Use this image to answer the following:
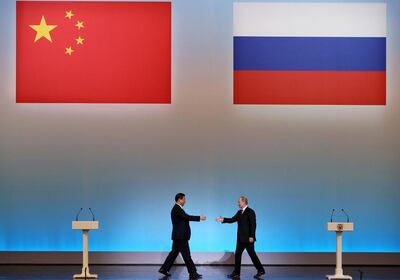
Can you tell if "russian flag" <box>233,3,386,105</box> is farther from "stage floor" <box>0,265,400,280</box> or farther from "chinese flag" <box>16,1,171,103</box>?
"stage floor" <box>0,265,400,280</box>

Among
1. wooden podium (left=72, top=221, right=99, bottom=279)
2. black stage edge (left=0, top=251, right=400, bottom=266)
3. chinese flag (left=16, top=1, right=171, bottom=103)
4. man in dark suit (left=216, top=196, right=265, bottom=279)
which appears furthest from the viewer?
chinese flag (left=16, top=1, right=171, bottom=103)

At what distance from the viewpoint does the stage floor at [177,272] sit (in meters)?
10.4

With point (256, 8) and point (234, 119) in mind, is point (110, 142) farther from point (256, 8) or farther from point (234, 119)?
point (256, 8)

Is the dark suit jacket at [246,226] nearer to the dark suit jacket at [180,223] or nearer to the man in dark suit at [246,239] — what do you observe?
the man in dark suit at [246,239]

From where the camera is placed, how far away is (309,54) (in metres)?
11.8

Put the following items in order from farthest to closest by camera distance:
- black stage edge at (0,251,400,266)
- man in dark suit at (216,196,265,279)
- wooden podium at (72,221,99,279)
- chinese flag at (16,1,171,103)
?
1. chinese flag at (16,1,171,103)
2. black stage edge at (0,251,400,266)
3. man in dark suit at (216,196,265,279)
4. wooden podium at (72,221,99,279)

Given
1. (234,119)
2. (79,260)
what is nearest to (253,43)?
(234,119)

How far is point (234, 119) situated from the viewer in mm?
11680

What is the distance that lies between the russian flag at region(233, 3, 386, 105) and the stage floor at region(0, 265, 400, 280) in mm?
2834

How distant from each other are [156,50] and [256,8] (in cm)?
188

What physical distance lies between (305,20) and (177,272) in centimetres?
481

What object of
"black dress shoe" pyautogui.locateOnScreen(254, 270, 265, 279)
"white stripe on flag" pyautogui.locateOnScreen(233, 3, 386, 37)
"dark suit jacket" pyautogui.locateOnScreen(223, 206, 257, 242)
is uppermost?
"white stripe on flag" pyautogui.locateOnScreen(233, 3, 386, 37)

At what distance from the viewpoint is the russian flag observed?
38.4 ft

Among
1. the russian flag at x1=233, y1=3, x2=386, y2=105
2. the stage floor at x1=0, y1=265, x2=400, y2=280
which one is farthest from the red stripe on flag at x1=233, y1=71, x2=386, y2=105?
the stage floor at x1=0, y1=265, x2=400, y2=280
